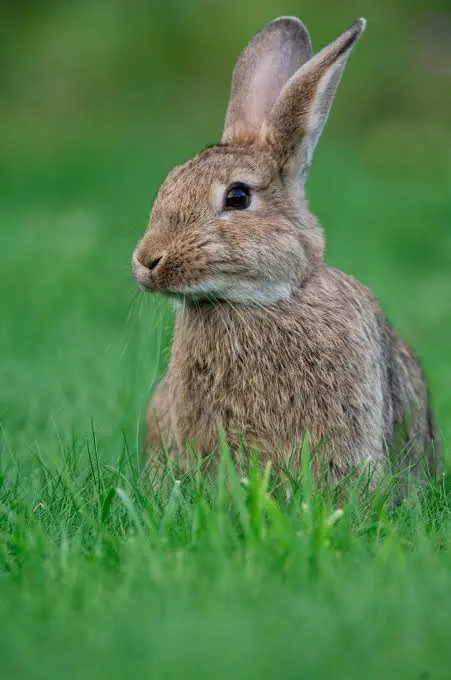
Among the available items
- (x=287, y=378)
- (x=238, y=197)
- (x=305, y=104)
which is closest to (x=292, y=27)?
(x=305, y=104)

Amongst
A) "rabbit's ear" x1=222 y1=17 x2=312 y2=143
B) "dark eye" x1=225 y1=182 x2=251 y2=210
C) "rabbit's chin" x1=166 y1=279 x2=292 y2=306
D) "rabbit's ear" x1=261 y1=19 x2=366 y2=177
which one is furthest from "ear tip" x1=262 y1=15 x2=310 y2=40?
"rabbit's chin" x1=166 y1=279 x2=292 y2=306

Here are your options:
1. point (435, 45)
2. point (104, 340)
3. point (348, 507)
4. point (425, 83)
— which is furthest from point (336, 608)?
point (435, 45)

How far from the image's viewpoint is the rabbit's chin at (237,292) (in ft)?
12.8

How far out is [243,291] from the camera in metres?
4.00

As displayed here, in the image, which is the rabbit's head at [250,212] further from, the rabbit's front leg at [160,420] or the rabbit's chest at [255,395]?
the rabbit's front leg at [160,420]

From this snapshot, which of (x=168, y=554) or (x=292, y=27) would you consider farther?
(x=292, y=27)

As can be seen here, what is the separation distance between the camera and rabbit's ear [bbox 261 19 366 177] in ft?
13.7

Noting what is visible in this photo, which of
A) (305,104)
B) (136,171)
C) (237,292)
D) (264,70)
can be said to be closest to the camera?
(237,292)

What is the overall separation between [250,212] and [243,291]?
27 centimetres

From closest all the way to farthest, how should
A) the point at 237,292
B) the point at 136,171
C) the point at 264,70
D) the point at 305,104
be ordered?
1. the point at 237,292
2. the point at 305,104
3. the point at 264,70
4. the point at 136,171

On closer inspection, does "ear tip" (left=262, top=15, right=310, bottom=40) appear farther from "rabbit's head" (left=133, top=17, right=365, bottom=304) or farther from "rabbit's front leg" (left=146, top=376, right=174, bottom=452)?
"rabbit's front leg" (left=146, top=376, right=174, bottom=452)

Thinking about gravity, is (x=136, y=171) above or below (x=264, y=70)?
below

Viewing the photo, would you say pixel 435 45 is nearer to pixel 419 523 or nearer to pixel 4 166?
pixel 4 166

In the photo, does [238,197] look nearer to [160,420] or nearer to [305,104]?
[305,104]
